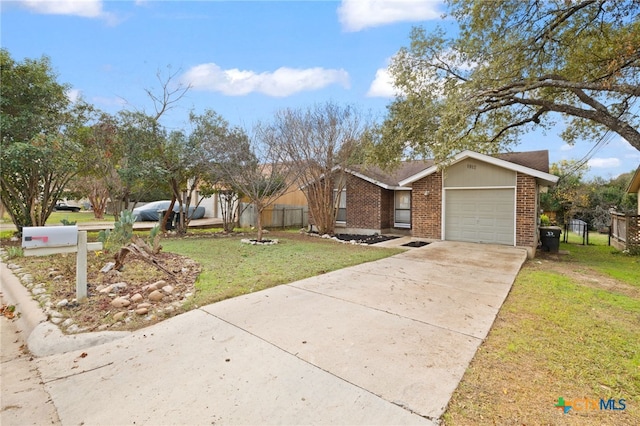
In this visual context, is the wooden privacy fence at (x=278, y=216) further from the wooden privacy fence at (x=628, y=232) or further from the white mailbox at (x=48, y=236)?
the wooden privacy fence at (x=628, y=232)

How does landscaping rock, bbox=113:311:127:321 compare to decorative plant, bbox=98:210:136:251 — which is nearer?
landscaping rock, bbox=113:311:127:321

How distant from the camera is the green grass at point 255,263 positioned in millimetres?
5379

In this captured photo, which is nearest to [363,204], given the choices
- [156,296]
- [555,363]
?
[156,296]

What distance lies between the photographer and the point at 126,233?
20.7 ft

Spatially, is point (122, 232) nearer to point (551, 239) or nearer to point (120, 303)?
point (120, 303)

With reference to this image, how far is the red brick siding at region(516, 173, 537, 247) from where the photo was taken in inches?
416

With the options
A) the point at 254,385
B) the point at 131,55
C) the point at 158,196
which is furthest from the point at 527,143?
the point at 158,196

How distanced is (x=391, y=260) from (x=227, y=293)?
458 centimetres

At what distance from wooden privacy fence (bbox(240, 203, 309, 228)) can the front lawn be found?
558 inches

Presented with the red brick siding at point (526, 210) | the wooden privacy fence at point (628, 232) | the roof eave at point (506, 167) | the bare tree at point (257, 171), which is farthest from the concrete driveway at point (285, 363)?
the wooden privacy fence at point (628, 232)

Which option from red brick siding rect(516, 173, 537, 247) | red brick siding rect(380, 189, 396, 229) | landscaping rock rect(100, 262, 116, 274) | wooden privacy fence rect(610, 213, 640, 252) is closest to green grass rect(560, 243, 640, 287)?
wooden privacy fence rect(610, 213, 640, 252)

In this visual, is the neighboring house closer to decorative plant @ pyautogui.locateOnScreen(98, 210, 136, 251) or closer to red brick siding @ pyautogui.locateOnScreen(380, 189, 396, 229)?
red brick siding @ pyautogui.locateOnScreen(380, 189, 396, 229)

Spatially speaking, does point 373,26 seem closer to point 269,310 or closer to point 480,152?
point 480,152

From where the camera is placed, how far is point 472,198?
11.9 meters
